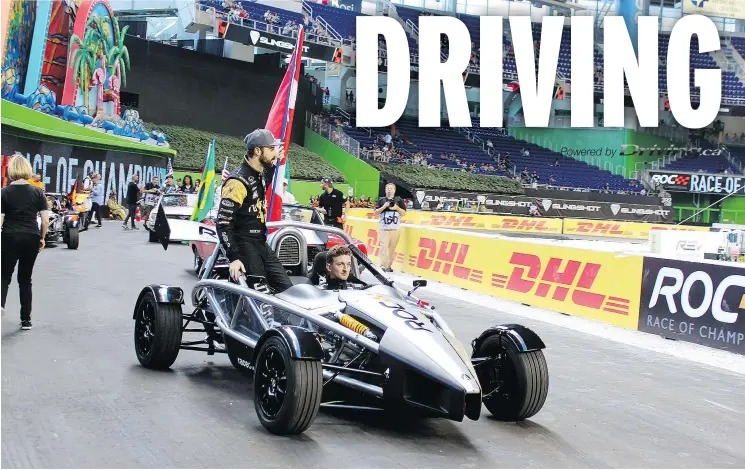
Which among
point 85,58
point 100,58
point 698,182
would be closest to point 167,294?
point 85,58

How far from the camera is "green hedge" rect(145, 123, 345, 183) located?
39.9m

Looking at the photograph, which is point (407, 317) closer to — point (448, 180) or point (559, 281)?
point (559, 281)

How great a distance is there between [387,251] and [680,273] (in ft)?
26.8

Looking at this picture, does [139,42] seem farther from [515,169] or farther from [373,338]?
[373,338]

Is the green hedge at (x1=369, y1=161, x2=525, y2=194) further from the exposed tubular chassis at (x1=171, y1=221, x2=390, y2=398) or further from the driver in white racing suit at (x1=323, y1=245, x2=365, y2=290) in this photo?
the driver in white racing suit at (x1=323, y1=245, x2=365, y2=290)

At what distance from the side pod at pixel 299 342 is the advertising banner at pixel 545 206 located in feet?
113

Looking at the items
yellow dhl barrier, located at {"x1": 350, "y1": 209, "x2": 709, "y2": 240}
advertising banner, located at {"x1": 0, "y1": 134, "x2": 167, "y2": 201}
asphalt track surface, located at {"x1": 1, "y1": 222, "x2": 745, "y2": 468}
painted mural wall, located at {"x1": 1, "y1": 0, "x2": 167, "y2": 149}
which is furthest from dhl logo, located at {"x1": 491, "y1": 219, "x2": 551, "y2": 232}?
asphalt track surface, located at {"x1": 1, "y1": 222, "x2": 745, "y2": 468}

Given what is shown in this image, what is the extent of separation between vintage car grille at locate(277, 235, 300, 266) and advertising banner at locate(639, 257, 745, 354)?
519cm

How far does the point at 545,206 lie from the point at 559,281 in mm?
29109

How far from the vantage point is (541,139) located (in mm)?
58562

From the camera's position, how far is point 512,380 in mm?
6133

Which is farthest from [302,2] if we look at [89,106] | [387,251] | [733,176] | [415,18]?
[387,251]

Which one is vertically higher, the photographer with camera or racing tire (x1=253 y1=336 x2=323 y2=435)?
the photographer with camera

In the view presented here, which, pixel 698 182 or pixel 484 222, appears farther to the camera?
pixel 698 182
